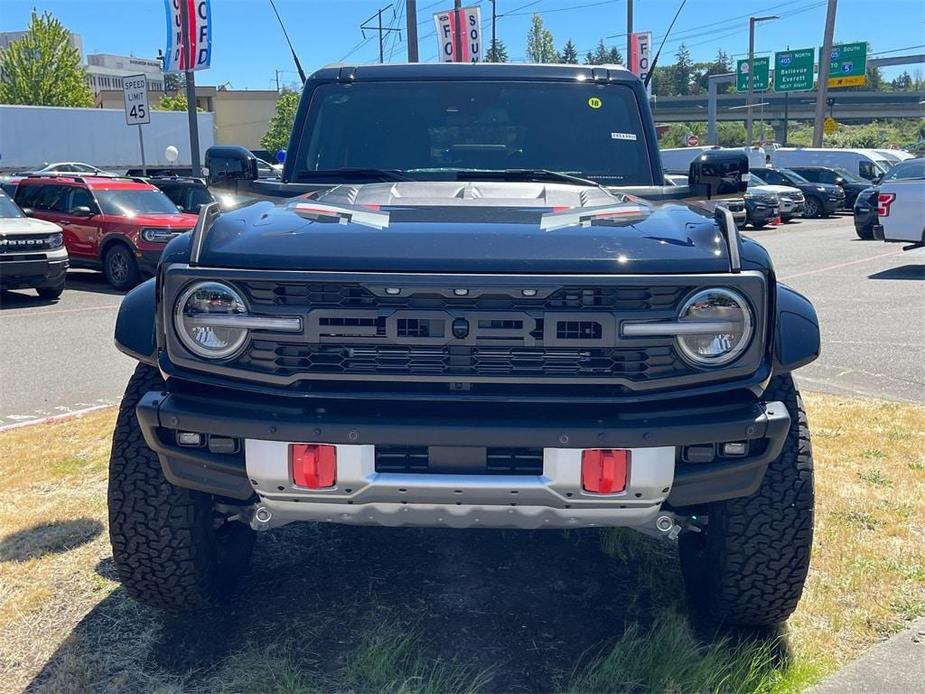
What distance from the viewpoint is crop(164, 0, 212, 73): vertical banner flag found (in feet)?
52.4

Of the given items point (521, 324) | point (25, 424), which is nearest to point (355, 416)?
point (521, 324)

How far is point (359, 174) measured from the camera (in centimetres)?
393

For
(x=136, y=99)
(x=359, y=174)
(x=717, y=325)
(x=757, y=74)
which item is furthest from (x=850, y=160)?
(x=717, y=325)

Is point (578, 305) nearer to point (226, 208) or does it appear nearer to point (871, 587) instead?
point (226, 208)

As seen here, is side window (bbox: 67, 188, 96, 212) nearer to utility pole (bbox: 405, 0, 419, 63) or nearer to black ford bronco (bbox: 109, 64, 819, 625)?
utility pole (bbox: 405, 0, 419, 63)

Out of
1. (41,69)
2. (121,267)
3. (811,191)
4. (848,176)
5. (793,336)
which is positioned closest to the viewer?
(793,336)

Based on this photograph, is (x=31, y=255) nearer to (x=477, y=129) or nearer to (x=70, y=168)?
(x=477, y=129)

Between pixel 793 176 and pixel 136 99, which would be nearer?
pixel 136 99

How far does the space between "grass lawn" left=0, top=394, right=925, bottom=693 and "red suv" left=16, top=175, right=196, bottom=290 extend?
29.0 ft

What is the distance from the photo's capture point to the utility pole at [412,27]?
1712 centimetres

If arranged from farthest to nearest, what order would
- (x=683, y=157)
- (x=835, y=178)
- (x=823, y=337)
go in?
(x=683, y=157) → (x=835, y=178) → (x=823, y=337)

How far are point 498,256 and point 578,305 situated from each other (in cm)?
25

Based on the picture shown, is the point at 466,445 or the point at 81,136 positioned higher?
the point at 81,136

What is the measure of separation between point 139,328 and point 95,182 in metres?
11.9
